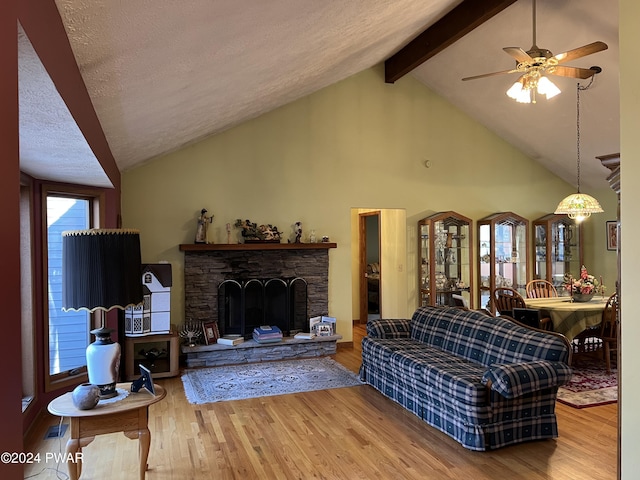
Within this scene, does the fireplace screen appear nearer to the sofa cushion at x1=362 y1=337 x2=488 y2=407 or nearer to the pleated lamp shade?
the sofa cushion at x1=362 y1=337 x2=488 y2=407

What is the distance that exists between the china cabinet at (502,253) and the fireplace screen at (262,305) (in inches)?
116

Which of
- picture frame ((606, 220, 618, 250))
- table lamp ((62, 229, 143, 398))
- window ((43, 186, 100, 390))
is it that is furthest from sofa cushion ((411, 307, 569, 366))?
picture frame ((606, 220, 618, 250))

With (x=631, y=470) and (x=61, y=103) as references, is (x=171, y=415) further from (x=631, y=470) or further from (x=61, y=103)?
(x=631, y=470)

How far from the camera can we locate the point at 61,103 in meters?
1.76

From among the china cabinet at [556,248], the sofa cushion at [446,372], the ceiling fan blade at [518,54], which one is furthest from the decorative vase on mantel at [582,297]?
the ceiling fan blade at [518,54]

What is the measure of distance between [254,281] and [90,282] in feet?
12.9

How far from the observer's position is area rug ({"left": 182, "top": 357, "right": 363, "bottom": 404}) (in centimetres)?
476

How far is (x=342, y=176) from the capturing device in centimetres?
683

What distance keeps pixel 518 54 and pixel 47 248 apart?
4.35 meters

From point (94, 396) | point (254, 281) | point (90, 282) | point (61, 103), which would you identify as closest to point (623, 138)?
point (61, 103)

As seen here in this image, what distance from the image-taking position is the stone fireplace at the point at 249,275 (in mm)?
6020

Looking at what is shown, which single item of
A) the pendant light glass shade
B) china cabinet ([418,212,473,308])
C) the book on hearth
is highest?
the pendant light glass shade

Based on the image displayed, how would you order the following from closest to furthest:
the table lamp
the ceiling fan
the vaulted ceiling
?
the vaulted ceiling < the table lamp < the ceiling fan

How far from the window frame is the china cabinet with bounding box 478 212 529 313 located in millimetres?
5467
